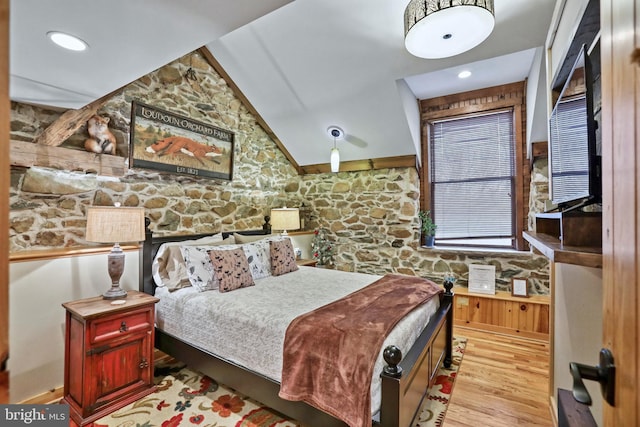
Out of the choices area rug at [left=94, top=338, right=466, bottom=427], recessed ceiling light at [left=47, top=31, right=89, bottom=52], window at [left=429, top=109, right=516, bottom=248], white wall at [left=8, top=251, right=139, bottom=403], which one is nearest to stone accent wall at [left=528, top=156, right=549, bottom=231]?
window at [left=429, top=109, right=516, bottom=248]

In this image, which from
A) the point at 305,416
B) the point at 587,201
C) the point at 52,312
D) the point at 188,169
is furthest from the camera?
the point at 188,169

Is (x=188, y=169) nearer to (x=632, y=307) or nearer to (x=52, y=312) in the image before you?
(x=52, y=312)

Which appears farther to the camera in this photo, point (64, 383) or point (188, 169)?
point (188, 169)

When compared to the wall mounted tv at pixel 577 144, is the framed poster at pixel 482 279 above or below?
below

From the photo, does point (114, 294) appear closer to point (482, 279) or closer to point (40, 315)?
point (40, 315)

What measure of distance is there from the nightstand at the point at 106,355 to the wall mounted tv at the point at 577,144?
266 centimetres

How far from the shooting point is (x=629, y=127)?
50 centimetres

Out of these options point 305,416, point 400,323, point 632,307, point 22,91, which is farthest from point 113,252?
point 632,307

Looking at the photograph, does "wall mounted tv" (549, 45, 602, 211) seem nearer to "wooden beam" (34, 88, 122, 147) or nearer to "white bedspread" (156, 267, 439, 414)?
"white bedspread" (156, 267, 439, 414)

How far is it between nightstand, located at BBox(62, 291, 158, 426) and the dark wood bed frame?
10.8 inches

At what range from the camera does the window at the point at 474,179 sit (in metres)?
3.86

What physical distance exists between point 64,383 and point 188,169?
2.06 m

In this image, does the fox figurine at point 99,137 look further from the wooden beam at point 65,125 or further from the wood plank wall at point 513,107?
the wood plank wall at point 513,107

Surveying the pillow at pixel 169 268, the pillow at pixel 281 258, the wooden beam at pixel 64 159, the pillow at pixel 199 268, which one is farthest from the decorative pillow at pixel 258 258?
the wooden beam at pixel 64 159
